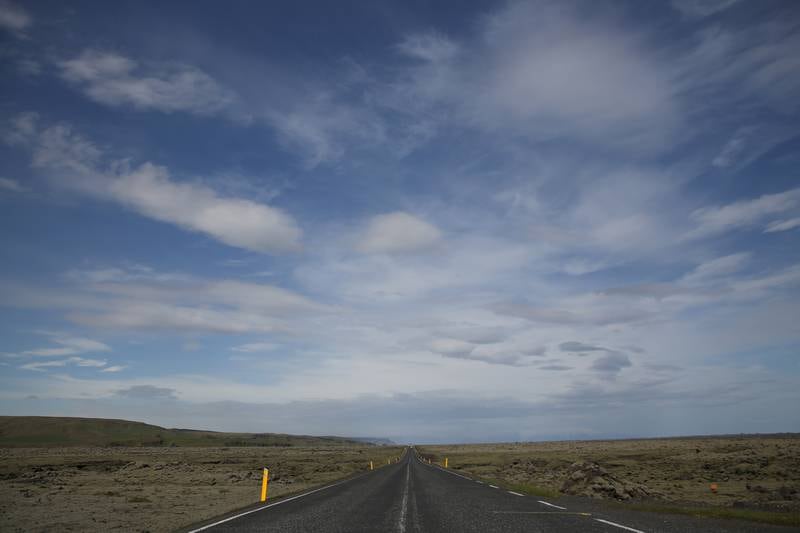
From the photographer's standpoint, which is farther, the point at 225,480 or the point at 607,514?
the point at 225,480

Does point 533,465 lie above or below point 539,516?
below

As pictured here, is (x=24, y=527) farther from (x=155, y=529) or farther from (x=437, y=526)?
(x=437, y=526)

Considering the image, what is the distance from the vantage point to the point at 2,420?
188 meters

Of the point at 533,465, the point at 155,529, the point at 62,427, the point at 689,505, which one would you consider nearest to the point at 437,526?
the point at 155,529

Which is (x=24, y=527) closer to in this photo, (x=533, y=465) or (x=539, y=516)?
(x=539, y=516)

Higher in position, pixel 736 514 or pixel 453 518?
pixel 736 514

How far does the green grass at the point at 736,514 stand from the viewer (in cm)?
1309

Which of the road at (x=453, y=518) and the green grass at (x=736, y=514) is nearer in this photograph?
the road at (x=453, y=518)

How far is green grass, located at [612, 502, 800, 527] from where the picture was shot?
13.1 meters

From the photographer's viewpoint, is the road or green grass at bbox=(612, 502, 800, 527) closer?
the road

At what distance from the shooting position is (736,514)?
567 inches

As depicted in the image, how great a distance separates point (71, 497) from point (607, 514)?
24.0m

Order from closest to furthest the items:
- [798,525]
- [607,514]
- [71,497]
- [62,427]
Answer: [798,525]
[607,514]
[71,497]
[62,427]

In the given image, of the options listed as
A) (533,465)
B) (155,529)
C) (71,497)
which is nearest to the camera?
(155,529)
